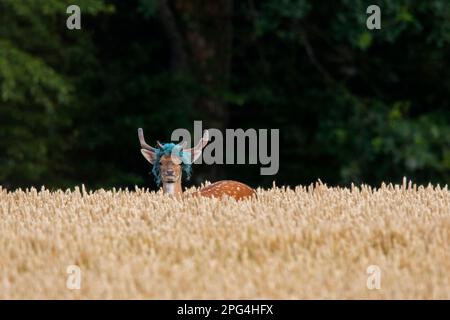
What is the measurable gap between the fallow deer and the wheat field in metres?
0.82

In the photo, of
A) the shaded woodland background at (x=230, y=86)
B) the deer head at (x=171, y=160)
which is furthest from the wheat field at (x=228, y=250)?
the shaded woodland background at (x=230, y=86)

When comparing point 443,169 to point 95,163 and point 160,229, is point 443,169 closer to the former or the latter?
point 95,163

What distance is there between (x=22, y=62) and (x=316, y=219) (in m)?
11.0

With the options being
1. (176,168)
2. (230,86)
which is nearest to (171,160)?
(176,168)

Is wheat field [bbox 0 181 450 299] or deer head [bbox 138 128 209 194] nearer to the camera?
wheat field [bbox 0 181 450 299]

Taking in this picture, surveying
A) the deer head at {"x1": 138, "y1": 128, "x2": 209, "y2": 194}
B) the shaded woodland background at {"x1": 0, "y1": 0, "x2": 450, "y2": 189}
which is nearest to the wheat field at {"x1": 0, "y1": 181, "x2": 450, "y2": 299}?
the deer head at {"x1": 138, "y1": 128, "x2": 209, "y2": 194}

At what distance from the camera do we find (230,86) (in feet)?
76.5

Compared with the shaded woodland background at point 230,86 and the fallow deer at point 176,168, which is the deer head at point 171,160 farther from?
the shaded woodland background at point 230,86

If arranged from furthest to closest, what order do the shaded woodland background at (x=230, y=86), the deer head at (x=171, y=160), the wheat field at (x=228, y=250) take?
the shaded woodland background at (x=230, y=86) → the deer head at (x=171, y=160) → the wheat field at (x=228, y=250)

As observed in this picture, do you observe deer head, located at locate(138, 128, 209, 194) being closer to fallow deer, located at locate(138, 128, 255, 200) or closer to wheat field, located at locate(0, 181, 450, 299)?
fallow deer, located at locate(138, 128, 255, 200)

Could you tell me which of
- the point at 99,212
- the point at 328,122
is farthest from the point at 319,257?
the point at 328,122

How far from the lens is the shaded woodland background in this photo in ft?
69.7

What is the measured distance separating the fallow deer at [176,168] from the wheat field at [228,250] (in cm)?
82

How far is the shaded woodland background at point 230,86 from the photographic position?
69.7 feet
